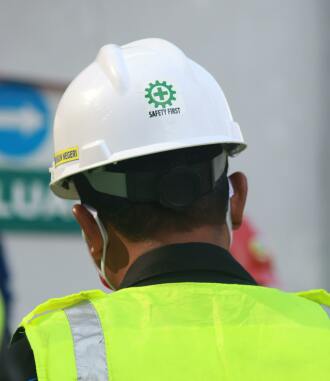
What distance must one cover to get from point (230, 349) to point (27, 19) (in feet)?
11.4

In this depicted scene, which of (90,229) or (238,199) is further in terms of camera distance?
(238,199)

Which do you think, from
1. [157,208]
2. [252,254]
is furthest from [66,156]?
[252,254]

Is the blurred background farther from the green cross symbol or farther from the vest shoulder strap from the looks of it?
the vest shoulder strap

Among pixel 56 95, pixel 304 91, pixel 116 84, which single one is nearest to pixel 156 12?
pixel 56 95

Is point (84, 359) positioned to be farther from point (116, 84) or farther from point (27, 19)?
point (27, 19)

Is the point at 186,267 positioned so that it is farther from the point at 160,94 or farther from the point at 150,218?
the point at 160,94

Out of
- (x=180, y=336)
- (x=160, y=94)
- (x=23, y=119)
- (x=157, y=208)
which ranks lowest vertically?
(x=180, y=336)

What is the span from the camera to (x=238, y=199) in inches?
76.9

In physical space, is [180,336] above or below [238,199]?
below

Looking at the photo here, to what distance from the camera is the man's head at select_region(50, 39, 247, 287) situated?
1748mm

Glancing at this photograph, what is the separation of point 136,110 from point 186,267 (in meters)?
0.41

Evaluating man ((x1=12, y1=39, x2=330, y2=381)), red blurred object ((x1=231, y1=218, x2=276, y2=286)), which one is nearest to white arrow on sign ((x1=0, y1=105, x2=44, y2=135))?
red blurred object ((x1=231, y1=218, x2=276, y2=286))

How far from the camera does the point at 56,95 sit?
4.80 m

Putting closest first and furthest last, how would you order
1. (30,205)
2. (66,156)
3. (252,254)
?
(66,156) < (30,205) < (252,254)
